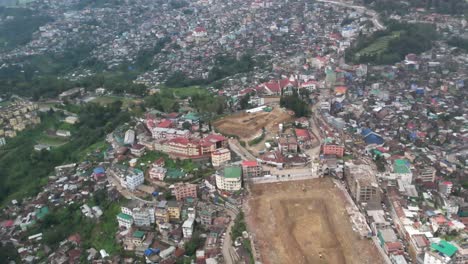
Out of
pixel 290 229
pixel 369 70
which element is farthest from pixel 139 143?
pixel 369 70

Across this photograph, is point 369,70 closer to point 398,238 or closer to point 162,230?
point 398,238

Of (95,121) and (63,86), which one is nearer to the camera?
(95,121)

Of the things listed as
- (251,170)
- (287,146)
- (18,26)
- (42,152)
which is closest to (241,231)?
(251,170)

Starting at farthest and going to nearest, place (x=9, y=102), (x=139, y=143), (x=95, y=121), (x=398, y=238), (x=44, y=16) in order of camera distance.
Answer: (x=44, y=16), (x=9, y=102), (x=95, y=121), (x=139, y=143), (x=398, y=238)

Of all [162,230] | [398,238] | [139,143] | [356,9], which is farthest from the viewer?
[356,9]

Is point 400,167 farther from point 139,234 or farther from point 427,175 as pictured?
point 139,234

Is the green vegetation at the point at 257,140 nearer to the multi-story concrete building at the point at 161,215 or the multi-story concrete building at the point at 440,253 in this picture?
the multi-story concrete building at the point at 161,215

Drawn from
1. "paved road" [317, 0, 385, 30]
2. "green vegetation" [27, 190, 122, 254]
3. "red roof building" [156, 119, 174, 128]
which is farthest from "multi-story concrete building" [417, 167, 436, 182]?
"paved road" [317, 0, 385, 30]
